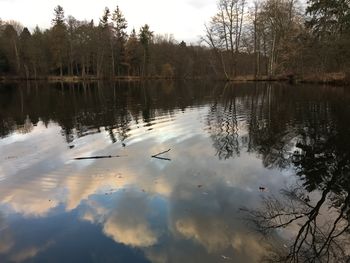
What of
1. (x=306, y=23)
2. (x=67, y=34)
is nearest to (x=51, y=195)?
(x=306, y=23)

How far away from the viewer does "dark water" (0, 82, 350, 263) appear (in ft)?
19.0

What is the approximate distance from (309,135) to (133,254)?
10.2 m

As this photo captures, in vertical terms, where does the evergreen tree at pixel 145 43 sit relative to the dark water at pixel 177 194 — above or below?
above

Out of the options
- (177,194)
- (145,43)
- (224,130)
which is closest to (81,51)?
(145,43)

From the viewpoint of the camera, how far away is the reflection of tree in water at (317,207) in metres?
5.71

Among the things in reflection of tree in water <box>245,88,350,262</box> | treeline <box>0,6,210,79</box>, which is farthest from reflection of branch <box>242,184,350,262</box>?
treeline <box>0,6,210,79</box>

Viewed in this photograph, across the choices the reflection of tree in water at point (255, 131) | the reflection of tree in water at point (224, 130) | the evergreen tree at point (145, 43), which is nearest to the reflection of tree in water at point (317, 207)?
the reflection of tree in water at point (255, 131)

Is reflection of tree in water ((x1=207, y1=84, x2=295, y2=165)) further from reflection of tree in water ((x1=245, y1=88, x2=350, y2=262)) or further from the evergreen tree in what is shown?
the evergreen tree

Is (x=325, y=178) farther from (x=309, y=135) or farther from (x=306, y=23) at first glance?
(x=306, y=23)

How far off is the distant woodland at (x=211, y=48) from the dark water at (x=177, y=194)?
32.3 metres

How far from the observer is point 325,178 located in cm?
901

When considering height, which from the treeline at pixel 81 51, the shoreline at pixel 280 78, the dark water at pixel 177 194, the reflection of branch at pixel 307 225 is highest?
the treeline at pixel 81 51

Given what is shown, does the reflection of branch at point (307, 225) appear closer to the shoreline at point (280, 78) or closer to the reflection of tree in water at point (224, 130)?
the reflection of tree in water at point (224, 130)

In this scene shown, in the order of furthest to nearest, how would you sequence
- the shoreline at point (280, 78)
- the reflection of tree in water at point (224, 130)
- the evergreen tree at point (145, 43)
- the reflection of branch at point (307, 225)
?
the evergreen tree at point (145, 43)
the shoreline at point (280, 78)
the reflection of tree in water at point (224, 130)
the reflection of branch at point (307, 225)
